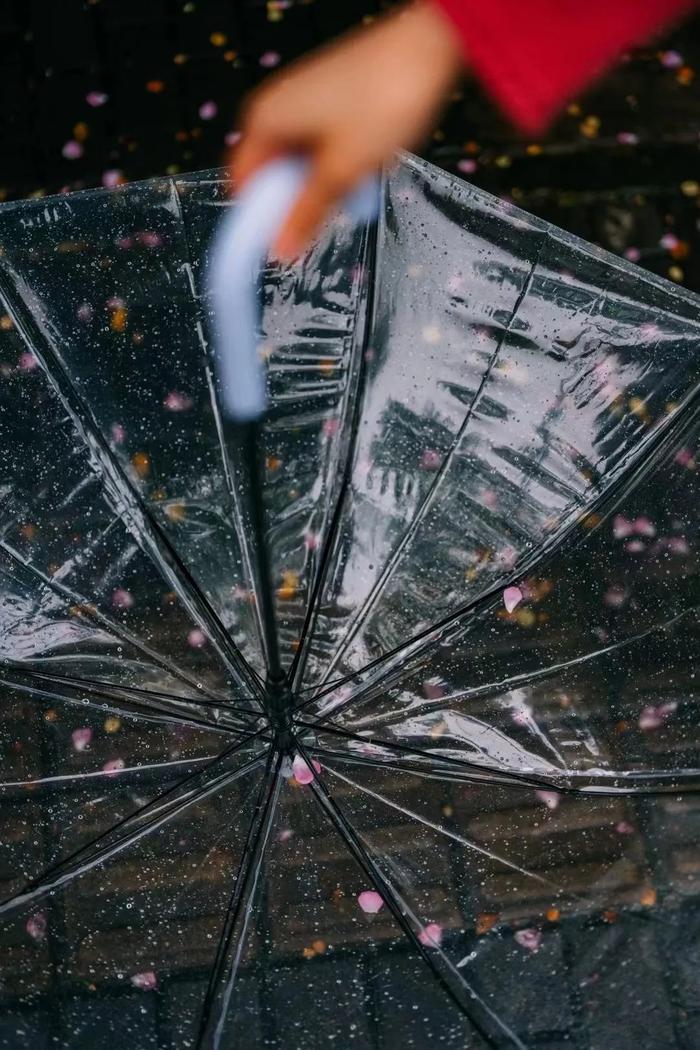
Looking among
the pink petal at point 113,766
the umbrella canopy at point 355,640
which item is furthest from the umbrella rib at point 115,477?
the pink petal at point 113,766

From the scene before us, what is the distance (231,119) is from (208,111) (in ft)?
0.21

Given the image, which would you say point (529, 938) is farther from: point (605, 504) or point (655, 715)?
point (605, 504)

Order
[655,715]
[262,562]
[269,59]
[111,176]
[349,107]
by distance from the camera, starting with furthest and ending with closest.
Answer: [269,59], [111,176], [349,107], [655,715], [262,562]

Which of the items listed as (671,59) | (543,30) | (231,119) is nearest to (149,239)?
(543,30)

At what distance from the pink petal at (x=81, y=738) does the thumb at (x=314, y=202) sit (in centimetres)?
83

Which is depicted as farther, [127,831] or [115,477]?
[115,477]

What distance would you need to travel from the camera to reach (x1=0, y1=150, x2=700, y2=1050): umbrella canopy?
→ 1.75 m

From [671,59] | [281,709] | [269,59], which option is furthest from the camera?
[671,59]

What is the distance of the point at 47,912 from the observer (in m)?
1.74

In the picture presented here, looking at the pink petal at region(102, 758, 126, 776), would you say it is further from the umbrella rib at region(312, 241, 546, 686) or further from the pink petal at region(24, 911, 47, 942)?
the umbrella rib at region(312, 241, 546, 686)

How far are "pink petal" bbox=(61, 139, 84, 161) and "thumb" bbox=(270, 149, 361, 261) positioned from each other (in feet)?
4.00

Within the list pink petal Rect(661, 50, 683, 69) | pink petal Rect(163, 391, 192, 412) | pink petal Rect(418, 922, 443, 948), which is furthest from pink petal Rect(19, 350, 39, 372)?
pink petal Rect(661, 50, 683, 69)

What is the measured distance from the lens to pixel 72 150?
307 cm

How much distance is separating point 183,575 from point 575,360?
2.42 ft
